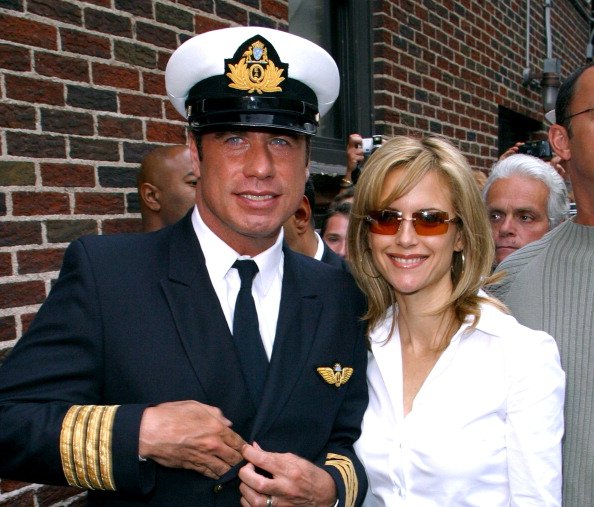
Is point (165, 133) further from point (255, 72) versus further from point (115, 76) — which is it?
point (255, 72)

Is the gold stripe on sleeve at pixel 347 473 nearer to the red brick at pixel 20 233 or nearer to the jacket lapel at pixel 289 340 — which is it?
the jacket lapel at pixel 289 340

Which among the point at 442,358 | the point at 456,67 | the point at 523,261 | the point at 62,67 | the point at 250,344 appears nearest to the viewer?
the point at 250,344

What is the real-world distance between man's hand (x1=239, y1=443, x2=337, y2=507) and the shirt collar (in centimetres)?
49

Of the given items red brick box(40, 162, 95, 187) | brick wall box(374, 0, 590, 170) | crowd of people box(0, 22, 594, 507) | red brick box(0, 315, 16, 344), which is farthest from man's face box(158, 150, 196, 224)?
brick wall box(374, 0, 590, 170)

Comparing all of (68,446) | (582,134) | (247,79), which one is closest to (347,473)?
(68,446)

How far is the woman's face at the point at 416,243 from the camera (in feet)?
6.66

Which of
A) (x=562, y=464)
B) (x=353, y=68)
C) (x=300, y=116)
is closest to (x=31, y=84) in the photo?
(x=300, y=116)

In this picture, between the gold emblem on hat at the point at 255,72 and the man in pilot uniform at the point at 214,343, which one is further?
the gold emblem on hat at the point at 255,72

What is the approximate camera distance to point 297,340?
6.08ft

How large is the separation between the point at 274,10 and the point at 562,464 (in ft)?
9.36

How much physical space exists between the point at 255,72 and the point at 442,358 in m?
1.03

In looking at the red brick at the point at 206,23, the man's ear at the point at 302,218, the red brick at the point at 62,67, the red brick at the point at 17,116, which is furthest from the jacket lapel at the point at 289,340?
the red brick at the point at 206,23

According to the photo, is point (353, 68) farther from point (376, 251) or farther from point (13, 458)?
point (13, 458)

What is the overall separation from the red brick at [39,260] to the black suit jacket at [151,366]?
0.78 meters
